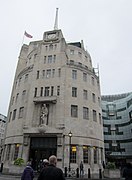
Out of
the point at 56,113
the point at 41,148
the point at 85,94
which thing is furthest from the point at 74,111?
the point at 41,148

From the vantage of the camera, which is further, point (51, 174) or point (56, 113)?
point (56, 113)

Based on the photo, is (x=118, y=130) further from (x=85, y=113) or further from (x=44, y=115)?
(x=44, y=115)

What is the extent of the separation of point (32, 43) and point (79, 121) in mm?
27099

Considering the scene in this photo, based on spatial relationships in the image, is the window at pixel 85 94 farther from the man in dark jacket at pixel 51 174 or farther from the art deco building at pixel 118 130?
the art deco building at pixel 118 130

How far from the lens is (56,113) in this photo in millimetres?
31719

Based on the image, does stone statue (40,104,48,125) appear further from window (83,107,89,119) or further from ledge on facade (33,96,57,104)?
window (83,107,89,119)

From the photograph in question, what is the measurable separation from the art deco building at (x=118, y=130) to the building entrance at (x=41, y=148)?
122ft

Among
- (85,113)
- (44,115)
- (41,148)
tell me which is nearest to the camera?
(41,148)

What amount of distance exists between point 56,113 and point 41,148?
6.67 metres

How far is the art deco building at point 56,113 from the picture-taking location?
29.9 m

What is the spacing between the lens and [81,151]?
29.8 meters

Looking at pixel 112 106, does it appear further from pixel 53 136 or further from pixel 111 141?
pixel 53 136

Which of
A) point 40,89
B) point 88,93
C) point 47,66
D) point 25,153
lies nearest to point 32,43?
point 47,66

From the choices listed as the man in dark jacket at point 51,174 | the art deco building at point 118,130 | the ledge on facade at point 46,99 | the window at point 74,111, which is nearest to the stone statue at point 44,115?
the ledge on facade at point 46,99
